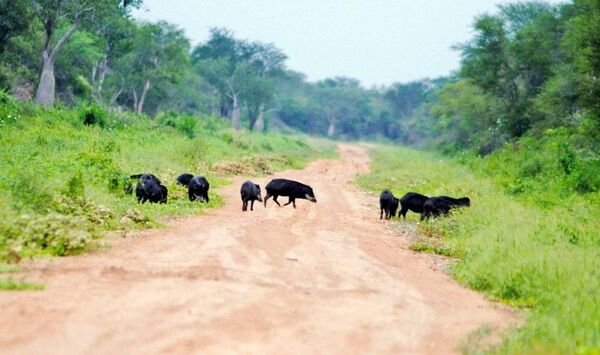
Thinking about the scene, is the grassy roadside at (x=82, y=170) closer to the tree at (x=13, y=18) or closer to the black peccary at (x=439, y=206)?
the tree at (x=13, y=18)

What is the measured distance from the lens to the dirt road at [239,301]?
492 centimetres

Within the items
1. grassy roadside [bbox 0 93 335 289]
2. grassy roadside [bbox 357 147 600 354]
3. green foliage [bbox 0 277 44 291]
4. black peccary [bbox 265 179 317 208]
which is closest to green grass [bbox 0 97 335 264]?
grassy roadside [bbox 0 93 335 289]

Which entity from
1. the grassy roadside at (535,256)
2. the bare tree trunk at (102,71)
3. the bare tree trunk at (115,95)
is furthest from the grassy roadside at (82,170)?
the bare tree trunk at (115,95)

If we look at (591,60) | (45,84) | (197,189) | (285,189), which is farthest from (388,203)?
(45,84)

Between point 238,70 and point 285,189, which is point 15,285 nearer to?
point 285,189

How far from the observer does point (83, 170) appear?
13.2 meters

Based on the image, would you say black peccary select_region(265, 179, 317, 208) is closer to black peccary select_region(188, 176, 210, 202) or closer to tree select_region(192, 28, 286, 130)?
black peccary select_region(188, 176, 210, 202)

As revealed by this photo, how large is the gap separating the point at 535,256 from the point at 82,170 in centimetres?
959

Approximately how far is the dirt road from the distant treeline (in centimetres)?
1281

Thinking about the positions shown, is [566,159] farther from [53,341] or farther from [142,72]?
[142,72]

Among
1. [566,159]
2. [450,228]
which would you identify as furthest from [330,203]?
[566,159]

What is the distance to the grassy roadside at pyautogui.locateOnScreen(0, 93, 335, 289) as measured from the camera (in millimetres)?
7984

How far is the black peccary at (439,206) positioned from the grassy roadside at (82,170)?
16.3ft

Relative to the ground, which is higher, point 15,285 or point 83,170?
point 83,170
